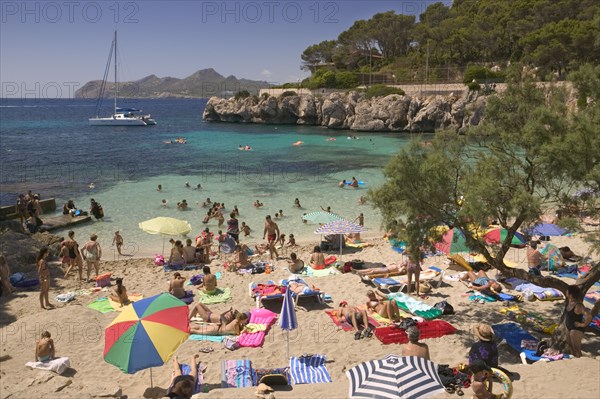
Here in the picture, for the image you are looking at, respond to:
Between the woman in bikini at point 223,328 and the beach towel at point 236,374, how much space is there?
150 cm

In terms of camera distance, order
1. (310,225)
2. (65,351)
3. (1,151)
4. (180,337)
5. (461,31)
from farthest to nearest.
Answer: (461,31) < (1,151) < (310,225) < (65,351) < (180,337)

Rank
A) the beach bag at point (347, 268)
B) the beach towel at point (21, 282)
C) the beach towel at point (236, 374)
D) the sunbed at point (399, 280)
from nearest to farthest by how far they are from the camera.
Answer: the beach towel at point (236, 374)
the sunbed at point (399, 280)
the beach towel at point (21, 282)
the beach bag at point (347, 268)

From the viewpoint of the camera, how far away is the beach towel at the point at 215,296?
11328 millimetres

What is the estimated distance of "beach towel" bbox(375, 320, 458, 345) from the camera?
8992 mm

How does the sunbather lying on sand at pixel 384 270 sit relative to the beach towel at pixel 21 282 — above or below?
above

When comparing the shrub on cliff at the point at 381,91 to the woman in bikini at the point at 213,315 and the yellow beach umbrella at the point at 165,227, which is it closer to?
the yellow beach umbrella at the point at 165,227

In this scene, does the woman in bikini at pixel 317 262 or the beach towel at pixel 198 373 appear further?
the woman in bikini at pixel 317 262

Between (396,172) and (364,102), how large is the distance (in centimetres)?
5889

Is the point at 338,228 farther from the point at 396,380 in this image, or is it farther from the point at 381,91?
the point at 381,91

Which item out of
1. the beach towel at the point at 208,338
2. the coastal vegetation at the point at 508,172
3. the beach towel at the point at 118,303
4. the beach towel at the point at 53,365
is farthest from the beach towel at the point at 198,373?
the coastal vegetation at the point at 508,172

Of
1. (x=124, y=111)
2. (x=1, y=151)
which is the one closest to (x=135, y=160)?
(x=1, y=151)

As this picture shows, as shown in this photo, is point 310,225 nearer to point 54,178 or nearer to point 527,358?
point 527,358

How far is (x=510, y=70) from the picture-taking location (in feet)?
31.3

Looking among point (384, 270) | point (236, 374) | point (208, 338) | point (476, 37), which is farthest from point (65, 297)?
point (476, 37)
